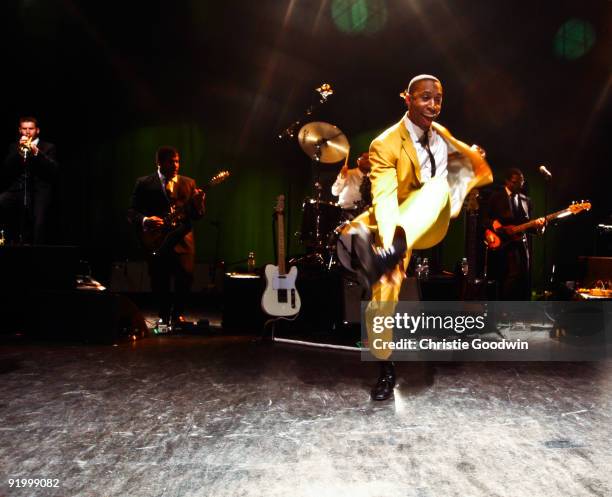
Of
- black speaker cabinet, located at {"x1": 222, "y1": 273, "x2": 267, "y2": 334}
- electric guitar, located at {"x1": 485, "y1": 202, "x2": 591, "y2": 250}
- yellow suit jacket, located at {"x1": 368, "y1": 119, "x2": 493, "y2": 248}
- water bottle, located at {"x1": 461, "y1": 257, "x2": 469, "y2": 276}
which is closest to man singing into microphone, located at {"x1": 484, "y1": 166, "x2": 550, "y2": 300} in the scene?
electric guitar, located at {"x1": 485, "y1": 202, "x2": 591, "y2": 250}

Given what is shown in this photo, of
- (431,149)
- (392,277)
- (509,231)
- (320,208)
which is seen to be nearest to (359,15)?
(320,208)

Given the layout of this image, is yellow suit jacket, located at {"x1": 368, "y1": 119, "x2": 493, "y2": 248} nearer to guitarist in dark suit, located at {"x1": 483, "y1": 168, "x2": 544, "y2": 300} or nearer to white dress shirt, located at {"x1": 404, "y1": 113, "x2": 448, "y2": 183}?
white dress shirt, located at {"x1": 404, "y1": 113, "x2": 448, "y2": 183}

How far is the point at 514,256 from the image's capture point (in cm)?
765

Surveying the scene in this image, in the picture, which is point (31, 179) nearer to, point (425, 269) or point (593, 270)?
point (425, 269)

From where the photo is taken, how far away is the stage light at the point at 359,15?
392 inches

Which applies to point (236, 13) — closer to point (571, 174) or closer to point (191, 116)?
point (191, 116)

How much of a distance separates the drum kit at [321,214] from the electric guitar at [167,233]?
1.55 m

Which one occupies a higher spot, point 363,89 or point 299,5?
point 299,5

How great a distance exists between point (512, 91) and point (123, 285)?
26.0 feet

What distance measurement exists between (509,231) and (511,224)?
159mm

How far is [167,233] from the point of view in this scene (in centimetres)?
647

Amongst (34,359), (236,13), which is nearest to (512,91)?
(236,13)

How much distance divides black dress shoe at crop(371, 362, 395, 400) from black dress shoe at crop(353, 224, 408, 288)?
57 centimetres

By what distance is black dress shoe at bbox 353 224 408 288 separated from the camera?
12.0ft
